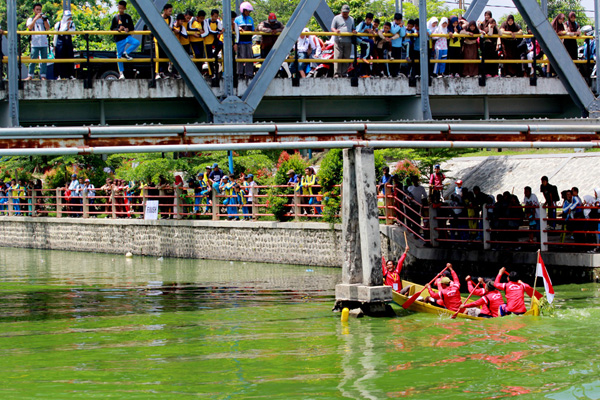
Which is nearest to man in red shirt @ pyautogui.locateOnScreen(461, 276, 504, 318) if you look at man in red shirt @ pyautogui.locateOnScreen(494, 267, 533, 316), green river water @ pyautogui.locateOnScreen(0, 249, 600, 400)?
man in red shirt @ pyautogui.locateOnScreen(494, 267, 533, 316)

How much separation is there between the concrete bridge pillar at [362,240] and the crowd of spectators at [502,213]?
19.1 feet

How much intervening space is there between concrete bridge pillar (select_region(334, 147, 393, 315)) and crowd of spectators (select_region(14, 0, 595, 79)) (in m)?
2.14

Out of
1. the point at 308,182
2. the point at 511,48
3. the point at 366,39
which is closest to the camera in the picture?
the point at 366,39

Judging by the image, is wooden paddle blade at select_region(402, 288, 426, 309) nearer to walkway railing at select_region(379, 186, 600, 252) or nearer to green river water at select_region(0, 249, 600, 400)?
green river water at select_region(0, 249, 600, 400)

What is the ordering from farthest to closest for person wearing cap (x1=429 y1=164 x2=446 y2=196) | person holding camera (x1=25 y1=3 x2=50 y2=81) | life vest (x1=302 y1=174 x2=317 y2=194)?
life vest (x1=302 y1=174 x2=317 y2=194) → person wearing cap (x1=429 y1=164 x2=446 y2=196) → person holding camera (x1=25 y1=3 x2=50 y2=81)

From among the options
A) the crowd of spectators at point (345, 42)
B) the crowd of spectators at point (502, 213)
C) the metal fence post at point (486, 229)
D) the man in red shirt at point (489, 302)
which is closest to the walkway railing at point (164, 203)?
the crowd of spectators at point (502, 213)

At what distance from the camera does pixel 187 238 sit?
3175 cm

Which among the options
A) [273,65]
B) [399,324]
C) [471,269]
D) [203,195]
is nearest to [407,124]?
[273,65]

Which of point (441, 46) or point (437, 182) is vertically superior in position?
point (441, 46)

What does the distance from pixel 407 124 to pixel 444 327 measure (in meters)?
3.76

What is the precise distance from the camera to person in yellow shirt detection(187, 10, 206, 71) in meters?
17.8

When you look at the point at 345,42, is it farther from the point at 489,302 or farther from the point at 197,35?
the point at 489,302

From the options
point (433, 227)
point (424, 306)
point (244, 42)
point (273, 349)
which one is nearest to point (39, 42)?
point (244, 42)

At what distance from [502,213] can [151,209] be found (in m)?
14.5
